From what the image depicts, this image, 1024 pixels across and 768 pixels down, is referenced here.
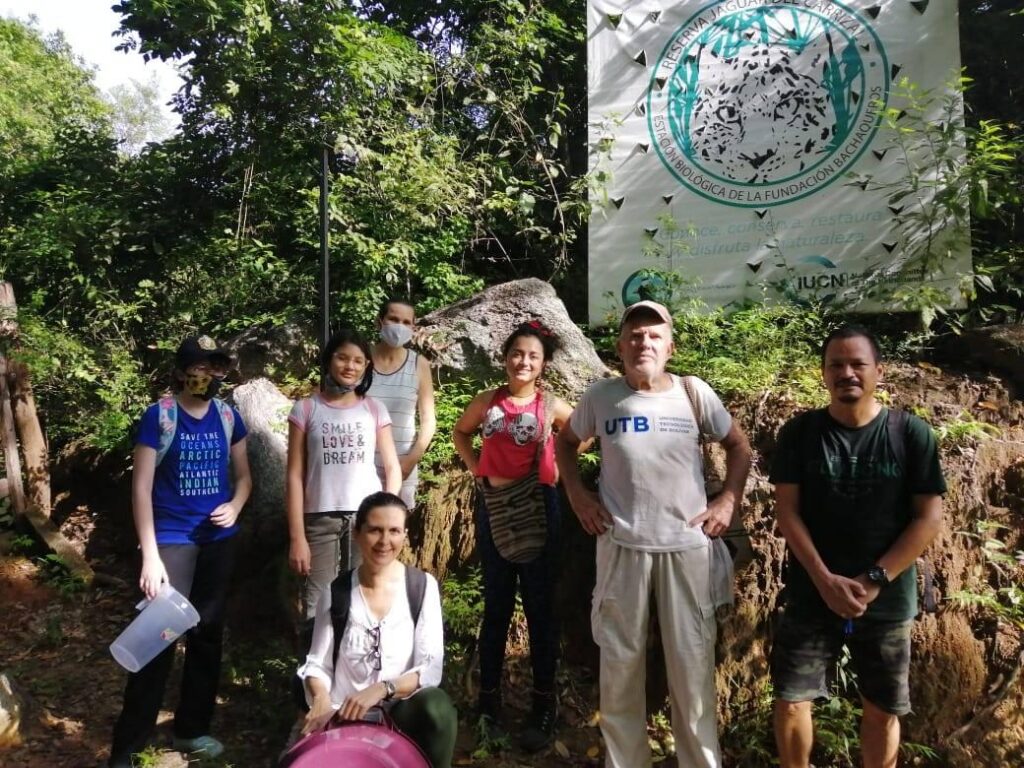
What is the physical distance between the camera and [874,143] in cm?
577

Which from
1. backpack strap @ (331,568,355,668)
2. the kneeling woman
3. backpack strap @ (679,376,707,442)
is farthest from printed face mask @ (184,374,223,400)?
backpack strap @ (679,376,707,442)

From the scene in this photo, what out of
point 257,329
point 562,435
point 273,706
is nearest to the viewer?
point 562,435

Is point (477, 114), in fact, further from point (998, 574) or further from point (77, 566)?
point (998, 574)

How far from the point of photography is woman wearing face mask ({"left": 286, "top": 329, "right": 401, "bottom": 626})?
333 centimetres

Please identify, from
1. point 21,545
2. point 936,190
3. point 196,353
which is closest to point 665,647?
point 196,353

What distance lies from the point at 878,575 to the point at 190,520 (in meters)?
2.99

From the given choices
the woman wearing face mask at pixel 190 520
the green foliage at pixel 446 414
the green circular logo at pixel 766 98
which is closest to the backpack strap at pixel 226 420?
the woman wearing face mask at pixel 190 520

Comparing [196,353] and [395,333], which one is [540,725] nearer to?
[395,333]

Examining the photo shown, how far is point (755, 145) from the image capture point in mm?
6117

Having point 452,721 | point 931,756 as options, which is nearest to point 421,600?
point 452,721

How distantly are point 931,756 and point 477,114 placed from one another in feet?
22.5

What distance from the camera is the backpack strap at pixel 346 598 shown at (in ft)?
9.04

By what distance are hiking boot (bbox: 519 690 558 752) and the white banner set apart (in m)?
3.70

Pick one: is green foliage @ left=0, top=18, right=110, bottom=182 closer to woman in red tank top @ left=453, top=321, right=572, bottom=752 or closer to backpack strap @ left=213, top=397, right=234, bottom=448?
backpack strap @ left=213, top=397, right=234, bottom=448
